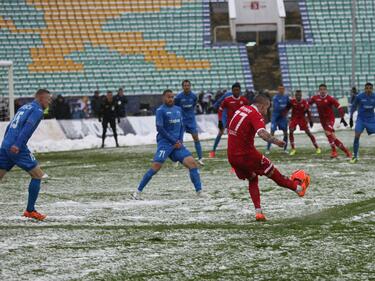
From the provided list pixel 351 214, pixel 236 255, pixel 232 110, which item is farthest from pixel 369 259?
pixel 232 110

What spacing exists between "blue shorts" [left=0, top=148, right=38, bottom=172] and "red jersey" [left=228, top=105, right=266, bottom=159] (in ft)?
8.59

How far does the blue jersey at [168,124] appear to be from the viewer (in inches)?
548

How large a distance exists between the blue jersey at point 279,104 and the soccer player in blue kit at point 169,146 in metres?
10.3

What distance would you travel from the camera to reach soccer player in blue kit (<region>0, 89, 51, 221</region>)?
11047 millimetres

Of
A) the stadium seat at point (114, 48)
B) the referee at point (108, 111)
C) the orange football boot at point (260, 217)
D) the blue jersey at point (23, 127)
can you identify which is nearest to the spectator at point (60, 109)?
the referee at point (108, 111)

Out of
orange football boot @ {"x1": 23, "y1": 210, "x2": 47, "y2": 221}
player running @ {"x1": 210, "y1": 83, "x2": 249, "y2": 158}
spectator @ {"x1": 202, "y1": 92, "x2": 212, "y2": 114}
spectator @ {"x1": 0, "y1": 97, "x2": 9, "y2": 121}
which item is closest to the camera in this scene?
orange football boot @ {"x1": 23, "y1": 210, "x2": 47, "y2": 221}

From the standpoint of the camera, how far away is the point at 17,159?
11.2 metres

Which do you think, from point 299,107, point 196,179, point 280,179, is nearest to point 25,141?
point 280,179

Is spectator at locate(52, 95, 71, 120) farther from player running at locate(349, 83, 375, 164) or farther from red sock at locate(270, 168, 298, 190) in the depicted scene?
red sock at locate(270, 168, 298, 190)

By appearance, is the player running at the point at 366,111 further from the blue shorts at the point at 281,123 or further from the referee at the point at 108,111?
the referee at the point at 108,111

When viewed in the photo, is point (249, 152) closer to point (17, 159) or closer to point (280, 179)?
point (280, 179)

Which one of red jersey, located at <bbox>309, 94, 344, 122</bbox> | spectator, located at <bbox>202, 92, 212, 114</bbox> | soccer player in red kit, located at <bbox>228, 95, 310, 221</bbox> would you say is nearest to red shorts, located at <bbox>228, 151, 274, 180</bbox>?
soccer player in red kit, located at <bbox>228, 95, 310, 221</bbox>

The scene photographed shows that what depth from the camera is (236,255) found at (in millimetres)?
8664

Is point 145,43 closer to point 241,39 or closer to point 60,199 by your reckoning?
point 241,39
